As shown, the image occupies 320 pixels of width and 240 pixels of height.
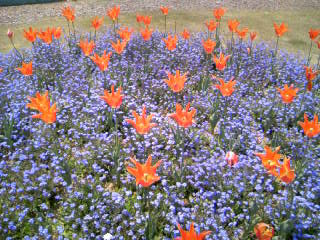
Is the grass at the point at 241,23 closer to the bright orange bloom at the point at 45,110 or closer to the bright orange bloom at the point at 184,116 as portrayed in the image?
the bright orange bloom at the point at 45,110

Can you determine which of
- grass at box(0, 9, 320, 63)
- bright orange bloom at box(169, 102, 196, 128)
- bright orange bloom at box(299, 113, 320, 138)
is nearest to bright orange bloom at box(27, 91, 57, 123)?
bright orange bloom at box(169, 102, 196, 128)

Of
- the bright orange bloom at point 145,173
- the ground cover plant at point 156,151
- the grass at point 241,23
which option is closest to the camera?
the bright orange bloom at point 145,173

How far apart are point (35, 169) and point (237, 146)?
2.30 metres

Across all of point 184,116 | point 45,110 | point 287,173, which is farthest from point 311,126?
point 45,110

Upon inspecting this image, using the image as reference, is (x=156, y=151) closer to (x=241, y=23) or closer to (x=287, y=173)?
(x=287, y=173)

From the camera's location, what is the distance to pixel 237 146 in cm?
363

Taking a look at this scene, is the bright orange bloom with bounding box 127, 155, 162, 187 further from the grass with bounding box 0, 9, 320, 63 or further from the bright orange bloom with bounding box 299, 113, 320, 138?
the grass with bounding box 0, 9, 320, 63

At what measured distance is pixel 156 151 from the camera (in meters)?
3.55

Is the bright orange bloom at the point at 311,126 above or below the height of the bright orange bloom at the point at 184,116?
below

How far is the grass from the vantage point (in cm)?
655

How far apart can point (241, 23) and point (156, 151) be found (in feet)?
16.9

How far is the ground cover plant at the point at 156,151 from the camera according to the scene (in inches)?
108

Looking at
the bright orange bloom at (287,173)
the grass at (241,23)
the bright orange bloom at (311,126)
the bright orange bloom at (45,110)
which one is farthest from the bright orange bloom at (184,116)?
the grass at (241,23)

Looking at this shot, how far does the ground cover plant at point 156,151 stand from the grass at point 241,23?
1.56 meters
